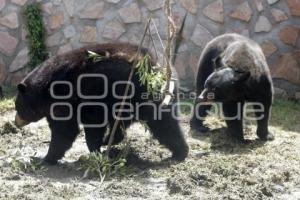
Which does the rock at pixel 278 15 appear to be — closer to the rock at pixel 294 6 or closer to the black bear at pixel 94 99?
the rock at pixel 294 6

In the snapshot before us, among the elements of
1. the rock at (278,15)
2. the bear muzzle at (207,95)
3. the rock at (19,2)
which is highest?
the rock at (19,2)

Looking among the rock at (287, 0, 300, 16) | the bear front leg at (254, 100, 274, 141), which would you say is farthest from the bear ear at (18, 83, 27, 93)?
the rock at (287, 0, 300, 16)

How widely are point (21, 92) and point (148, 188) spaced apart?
1.98 m

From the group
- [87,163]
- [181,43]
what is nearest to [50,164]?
[87,163]

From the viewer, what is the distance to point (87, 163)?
243 inches

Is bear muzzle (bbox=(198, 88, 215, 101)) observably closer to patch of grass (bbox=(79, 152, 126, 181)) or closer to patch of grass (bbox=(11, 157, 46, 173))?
patch of grass (bbox=(79, 152, 126, 181))

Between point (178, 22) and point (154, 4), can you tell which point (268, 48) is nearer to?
point (178, 22)

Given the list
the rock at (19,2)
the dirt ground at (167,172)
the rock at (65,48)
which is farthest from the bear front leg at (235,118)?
the rock at (19,2)

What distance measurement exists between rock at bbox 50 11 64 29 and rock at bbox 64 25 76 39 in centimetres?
14

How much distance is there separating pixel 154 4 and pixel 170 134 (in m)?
4.04

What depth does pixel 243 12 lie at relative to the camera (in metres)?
9.60

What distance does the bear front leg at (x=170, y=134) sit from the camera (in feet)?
20.7

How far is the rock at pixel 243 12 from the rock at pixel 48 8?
319cm

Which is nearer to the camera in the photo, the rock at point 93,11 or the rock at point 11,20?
the rock at point 93,11
